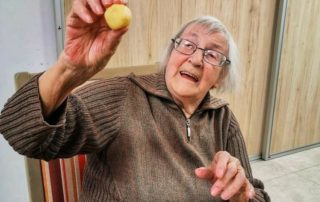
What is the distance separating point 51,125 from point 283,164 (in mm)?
2235

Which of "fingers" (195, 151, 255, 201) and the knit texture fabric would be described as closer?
the knit texture fabric

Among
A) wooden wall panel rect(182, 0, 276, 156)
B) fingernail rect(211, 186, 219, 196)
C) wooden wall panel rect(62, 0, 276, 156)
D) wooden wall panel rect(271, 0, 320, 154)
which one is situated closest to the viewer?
fingernail rect(211, 186, 219, 196)

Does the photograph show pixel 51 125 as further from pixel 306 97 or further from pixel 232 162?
pixel 306 97

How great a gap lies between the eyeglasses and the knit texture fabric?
118mm

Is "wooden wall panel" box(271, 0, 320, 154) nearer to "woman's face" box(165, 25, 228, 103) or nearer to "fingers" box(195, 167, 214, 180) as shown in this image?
"woman's face" box(165, 25, 228, 103)

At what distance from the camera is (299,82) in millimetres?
2492

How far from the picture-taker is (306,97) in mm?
2596

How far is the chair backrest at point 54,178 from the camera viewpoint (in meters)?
0.96

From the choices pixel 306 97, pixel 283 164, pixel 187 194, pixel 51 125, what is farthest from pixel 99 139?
pixel 306 97

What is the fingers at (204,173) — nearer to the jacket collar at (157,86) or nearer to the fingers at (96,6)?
the jacket collar at (157,86)

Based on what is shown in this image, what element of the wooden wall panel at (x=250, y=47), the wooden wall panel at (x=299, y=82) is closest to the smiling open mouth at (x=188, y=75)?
the wooden wall panel at (x=250, y=47)

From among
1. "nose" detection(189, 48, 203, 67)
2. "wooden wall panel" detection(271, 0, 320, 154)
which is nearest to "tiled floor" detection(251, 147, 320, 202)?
"wooden wall panel" detection(271, 0, 320, 154)

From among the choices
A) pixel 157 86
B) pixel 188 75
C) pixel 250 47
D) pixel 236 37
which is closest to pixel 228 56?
pixel 188 75

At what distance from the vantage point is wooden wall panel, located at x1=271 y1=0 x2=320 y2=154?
2.30 m
